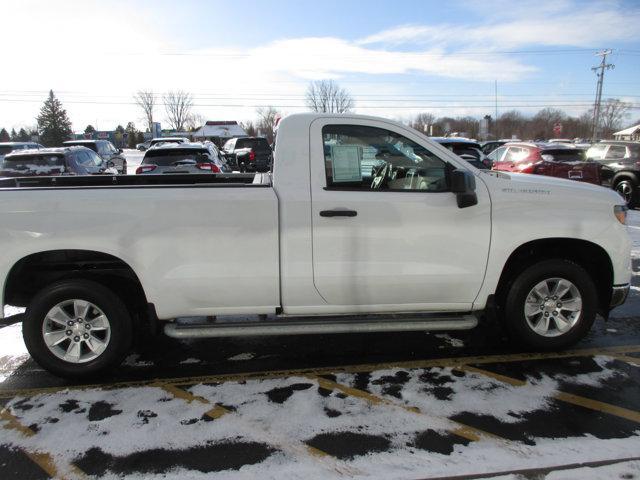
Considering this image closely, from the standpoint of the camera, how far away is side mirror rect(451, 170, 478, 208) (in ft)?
12.1

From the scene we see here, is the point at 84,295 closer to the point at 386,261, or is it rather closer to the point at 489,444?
Result: the point at 386,261

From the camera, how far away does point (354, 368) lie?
13.4ft

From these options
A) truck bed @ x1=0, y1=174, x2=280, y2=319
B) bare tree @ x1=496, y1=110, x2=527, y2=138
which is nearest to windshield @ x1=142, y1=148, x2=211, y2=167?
truck bed @ x1=0, y1=174, x2=280, y2=319

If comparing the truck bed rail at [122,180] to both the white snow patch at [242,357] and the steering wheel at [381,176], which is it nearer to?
the steering wheel at [381,176]

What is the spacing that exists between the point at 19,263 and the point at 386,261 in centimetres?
282

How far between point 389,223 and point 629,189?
1346 cm

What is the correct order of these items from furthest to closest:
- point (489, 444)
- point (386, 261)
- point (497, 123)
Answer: point (497, 123) < point (386, 261) < point (489, 444)

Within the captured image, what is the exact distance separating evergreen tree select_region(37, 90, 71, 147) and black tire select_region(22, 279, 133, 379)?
7419cm

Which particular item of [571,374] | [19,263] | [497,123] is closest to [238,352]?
[19,263]

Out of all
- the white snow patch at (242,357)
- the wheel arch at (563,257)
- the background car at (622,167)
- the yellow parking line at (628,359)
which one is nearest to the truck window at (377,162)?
the wheel arch at (563,257)

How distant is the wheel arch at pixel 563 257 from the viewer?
13.5 feet

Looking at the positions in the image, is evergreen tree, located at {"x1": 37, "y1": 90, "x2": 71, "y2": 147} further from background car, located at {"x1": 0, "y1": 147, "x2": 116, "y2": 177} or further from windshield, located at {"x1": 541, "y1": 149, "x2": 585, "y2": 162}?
windshield, located at {"x1": 541, "y1": 149, "x2": 585, "y2": 162}

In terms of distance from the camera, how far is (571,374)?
3.92 meters

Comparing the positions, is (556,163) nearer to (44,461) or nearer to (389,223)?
(389,223)
